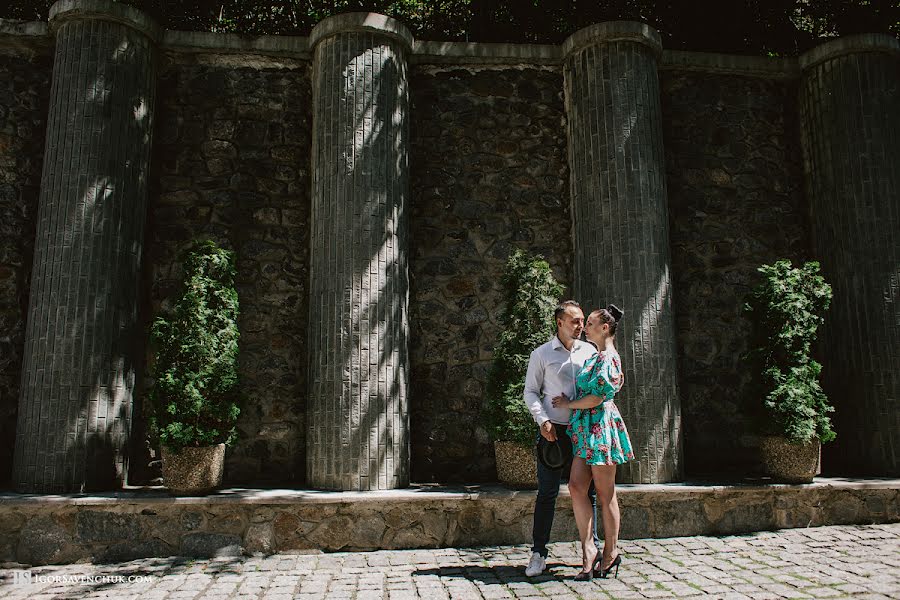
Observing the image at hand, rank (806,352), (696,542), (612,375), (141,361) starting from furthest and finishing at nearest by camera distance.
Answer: (141,361)
(806,352)
(696,542)
(612,375)

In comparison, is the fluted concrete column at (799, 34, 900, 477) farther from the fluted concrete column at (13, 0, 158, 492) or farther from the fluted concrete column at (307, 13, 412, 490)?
the fluted concrete column at (13, 0, 158, 492)

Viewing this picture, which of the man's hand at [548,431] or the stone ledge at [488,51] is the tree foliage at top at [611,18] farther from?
the man's hand at [548,431]

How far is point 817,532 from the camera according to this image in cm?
504

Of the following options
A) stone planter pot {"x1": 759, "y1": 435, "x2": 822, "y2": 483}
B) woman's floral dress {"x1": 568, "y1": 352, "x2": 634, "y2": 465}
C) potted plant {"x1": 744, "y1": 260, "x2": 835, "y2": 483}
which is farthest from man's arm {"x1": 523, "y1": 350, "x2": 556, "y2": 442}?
stone planter pot {"x1": 759, "y1": 435, "x2": 822, "y2": 483}

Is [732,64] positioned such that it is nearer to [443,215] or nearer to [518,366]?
[443,215]

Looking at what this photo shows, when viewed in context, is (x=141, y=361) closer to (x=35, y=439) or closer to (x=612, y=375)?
(x=35, y=439)

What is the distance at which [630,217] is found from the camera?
19.4ft

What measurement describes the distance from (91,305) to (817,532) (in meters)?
6.26

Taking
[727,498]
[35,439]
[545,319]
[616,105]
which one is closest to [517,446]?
[545,319]

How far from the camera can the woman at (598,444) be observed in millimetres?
3906

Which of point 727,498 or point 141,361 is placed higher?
point 141,361

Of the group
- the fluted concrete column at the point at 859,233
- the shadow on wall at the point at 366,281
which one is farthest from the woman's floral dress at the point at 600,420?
the fluted concrete column at the point at 859,233

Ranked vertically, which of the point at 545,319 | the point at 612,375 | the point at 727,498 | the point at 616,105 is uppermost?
the point at 616,105

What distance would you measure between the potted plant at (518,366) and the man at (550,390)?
818 mm
